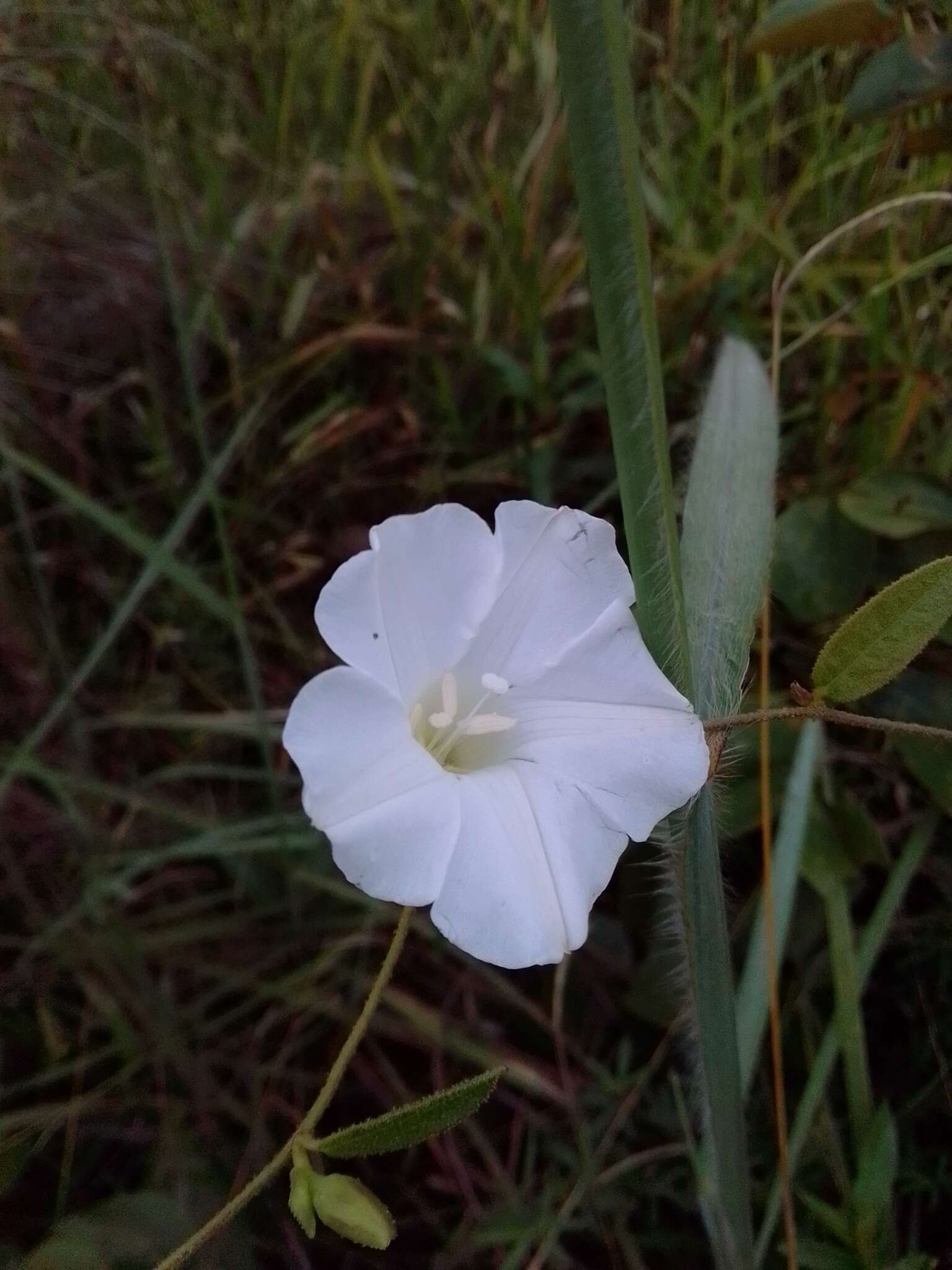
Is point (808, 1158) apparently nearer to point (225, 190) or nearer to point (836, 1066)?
point (836, 1066)

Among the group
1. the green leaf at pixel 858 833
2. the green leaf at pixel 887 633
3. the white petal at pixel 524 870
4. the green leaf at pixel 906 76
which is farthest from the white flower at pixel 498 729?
the green leaf at pixel 906 76

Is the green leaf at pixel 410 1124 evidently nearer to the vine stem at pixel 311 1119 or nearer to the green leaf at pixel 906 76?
the vine stem at pixel 311 1119

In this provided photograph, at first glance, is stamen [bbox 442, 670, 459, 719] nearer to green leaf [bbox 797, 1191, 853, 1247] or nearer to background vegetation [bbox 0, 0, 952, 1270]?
background vegetation [bbox 0, 0, 952, 1270]

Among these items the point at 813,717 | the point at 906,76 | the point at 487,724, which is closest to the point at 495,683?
the point at 487,724

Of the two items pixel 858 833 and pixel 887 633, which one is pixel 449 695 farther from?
pixel 858 833

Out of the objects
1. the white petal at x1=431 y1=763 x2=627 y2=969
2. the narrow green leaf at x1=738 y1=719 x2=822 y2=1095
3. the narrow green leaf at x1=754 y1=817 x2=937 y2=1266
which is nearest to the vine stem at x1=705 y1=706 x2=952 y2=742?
the white petal at x1=431 y1=763 x2=627 y2=969

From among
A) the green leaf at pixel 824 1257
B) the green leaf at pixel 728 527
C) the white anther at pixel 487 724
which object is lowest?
the green leaf at pixel 824 1257

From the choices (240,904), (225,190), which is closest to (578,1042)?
(240,904)
